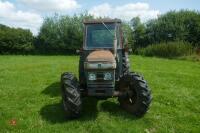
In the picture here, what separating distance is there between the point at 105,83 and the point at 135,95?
35.1 inches

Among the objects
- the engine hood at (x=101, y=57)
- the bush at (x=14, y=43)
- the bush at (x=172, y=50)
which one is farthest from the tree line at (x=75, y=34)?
the engine hood at (x=101, y=57)

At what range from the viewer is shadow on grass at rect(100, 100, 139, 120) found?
9.40 meters

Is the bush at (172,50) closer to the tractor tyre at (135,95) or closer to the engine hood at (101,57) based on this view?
the tractor tyre at (135,95)

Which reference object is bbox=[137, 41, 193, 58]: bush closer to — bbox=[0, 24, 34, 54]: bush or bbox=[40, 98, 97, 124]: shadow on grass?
bbox=[0, 24, 34, 54]: bush

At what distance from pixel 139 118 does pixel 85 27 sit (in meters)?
3.10

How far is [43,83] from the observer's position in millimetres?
14219

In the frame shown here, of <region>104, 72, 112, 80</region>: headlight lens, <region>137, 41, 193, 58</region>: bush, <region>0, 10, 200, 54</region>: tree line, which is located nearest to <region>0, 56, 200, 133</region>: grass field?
<region>104, 72, 112, 80</region>: headlight lens

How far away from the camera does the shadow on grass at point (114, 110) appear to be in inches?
370

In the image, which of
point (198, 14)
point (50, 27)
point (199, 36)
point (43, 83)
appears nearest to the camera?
point (43, 83)

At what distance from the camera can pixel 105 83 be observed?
9.15 metres

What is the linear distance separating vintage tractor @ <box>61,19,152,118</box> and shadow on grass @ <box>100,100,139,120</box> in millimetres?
118

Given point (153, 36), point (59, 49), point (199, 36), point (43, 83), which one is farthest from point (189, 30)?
point (43, 83)

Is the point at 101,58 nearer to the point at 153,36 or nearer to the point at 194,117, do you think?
the point at 194,117

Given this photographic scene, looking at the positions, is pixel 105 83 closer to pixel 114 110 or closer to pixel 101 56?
pixel 101 56
